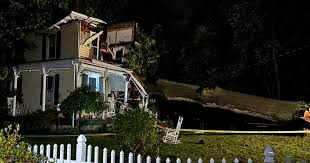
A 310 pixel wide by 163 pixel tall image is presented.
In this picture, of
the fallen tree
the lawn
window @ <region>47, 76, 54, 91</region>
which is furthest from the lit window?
the lawn

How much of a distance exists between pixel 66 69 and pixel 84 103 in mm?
5814

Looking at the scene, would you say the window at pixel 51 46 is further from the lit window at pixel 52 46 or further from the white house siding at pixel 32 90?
the white house siding at pixel 32 90

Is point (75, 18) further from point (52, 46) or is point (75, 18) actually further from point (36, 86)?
point (36, 86)

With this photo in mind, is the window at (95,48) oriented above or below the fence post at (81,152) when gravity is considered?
above

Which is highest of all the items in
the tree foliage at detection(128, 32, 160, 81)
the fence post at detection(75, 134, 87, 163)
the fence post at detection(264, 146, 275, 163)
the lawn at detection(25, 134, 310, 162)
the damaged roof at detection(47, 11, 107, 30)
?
the damaged roof at detection(47, 11, 107, 30)

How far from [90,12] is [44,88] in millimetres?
5844

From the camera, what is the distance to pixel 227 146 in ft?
47.6

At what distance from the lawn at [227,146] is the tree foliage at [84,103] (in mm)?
3110

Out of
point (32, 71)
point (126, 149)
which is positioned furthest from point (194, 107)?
point (126, 149)

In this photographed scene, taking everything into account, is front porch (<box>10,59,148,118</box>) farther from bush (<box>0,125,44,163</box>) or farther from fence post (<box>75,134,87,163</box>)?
bush (<box>0,125,44,163</box>)

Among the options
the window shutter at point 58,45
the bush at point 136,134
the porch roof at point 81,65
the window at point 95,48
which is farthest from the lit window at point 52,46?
the bush at point 136,134

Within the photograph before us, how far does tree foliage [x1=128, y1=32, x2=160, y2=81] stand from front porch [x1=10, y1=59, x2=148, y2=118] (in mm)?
1264

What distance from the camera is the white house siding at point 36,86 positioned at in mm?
25156

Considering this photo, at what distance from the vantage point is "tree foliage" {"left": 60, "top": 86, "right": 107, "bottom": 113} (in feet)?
64.2
